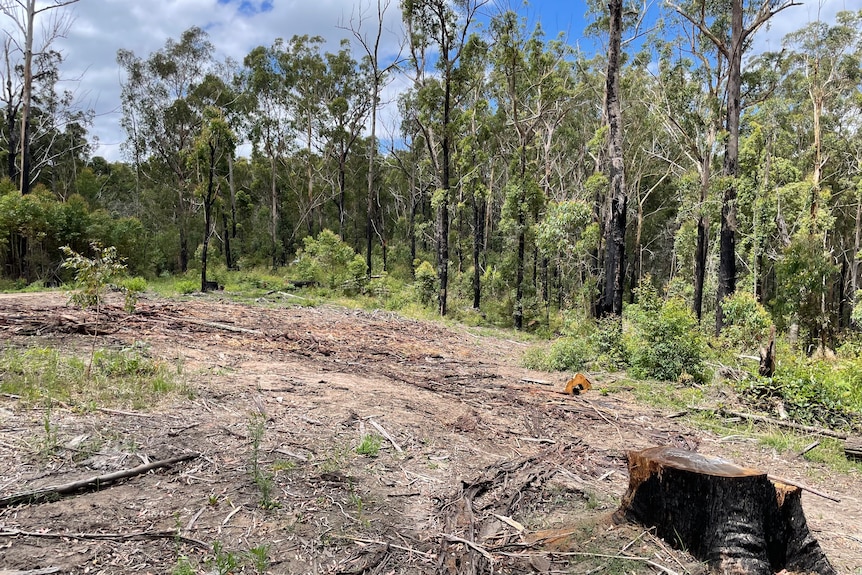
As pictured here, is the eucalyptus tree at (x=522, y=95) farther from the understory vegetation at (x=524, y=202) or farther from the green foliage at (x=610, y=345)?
the green foliage at (x=610, y=345)

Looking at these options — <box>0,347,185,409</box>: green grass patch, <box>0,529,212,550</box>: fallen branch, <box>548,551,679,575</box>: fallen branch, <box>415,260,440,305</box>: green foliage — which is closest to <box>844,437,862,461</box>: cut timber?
<box>548,551,679,575</box>: fallen branch

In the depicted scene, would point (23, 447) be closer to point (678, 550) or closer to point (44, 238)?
point (678, 550)

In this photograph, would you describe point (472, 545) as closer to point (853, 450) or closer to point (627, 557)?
point (627, 557)

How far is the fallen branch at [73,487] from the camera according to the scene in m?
3.04

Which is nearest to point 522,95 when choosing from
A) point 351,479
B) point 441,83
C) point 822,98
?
point 441,83

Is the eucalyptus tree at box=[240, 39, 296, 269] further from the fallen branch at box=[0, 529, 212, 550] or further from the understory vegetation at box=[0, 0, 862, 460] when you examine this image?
the fallen branch at box=[0, 529, 212, 550]

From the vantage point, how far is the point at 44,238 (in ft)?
60.4

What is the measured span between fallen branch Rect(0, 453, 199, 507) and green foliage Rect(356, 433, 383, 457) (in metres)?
1.46

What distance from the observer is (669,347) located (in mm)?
8430

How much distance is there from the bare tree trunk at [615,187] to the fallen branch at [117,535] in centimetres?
955

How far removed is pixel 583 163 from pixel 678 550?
30307mm

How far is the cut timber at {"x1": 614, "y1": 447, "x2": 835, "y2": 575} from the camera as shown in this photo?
2785mm

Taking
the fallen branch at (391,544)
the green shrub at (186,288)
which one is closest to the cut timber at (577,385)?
the fallen branch at (391,544)

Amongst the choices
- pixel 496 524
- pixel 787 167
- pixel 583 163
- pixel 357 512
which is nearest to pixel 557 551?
pixel 496 524
